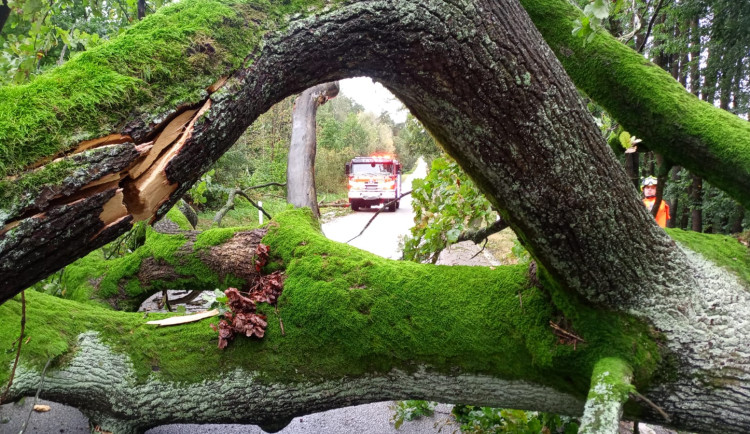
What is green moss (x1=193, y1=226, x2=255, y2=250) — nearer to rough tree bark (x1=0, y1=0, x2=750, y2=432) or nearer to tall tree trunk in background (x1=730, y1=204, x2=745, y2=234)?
rough tree bark (x1=0, y1=0, x2=750, y2=432)

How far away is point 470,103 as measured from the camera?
1.54 m

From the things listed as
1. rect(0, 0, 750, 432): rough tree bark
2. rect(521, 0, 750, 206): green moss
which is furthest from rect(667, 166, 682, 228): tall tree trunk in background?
rect(0, 0, 750, 432): rough tree bark

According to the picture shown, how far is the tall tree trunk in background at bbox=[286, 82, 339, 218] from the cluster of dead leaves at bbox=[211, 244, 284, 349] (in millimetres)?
1858

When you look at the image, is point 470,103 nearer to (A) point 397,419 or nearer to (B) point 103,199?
(B) point 103,199

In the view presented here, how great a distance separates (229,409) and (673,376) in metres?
2.23

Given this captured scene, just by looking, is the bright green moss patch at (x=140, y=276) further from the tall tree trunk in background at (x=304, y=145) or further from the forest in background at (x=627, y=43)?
the forest in background at (x=627, y=43)

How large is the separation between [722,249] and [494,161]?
1561 mm

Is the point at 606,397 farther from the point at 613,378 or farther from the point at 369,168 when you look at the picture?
the point at 369,168

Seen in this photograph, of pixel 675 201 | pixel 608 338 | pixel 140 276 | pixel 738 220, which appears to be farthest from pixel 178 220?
pixel 675 201

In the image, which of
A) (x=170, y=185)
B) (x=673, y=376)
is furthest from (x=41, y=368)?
(x=673, y=376)

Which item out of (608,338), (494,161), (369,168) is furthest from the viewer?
(369,168)

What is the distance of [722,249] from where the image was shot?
227cm

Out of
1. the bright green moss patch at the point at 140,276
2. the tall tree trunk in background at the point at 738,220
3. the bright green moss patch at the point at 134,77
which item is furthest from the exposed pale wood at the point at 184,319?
the tall tree trunk in background at the point at 738,220

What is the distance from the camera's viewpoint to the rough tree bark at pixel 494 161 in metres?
1.19
